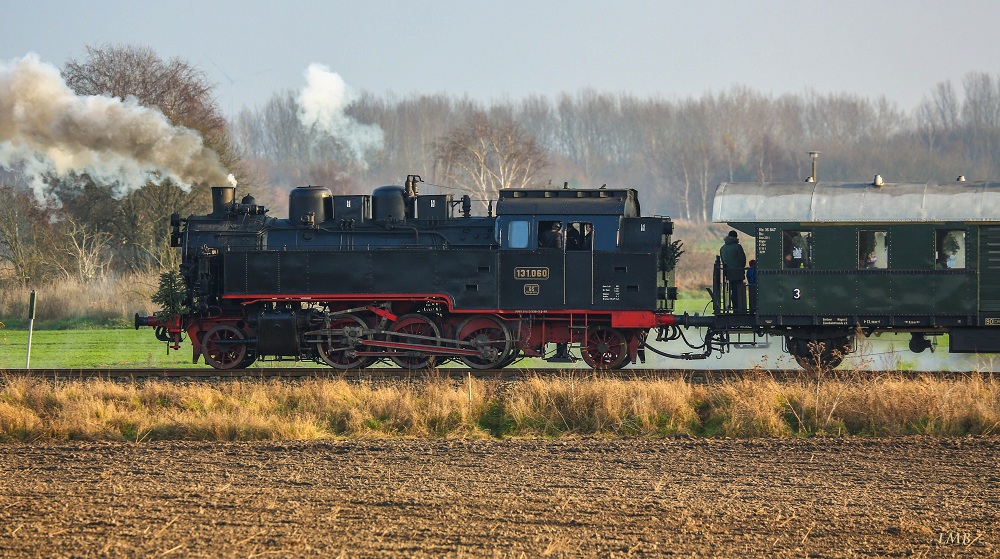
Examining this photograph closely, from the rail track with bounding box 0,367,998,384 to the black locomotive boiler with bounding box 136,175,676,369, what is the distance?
56cm

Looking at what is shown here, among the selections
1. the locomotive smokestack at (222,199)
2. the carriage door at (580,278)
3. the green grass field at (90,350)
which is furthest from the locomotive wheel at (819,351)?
the locomotive smokestack at (222,199)

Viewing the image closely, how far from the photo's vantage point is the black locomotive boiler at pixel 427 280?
58.4ft

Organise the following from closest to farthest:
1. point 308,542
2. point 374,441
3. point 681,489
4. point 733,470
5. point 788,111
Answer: point 308,542 < point 681,489 < point 733,470 < point 374,441 < point 788,111

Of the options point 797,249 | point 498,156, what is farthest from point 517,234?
point 498,156

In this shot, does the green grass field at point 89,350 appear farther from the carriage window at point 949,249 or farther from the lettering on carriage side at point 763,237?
the carriage window at point 949,249

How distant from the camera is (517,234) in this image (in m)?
17.9

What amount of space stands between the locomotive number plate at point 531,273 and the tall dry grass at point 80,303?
1569 centimetres

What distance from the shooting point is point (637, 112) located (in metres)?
112

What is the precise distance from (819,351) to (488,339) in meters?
5.67

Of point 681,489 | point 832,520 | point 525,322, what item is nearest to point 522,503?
point 681,489

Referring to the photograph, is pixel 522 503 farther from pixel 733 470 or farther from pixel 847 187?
pixel 847 187

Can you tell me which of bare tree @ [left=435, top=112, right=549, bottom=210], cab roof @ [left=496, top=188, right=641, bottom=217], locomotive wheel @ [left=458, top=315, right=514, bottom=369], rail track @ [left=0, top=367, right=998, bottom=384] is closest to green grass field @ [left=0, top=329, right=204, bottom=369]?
rail track @ [left=0, top=367, right=998, bottom=384]

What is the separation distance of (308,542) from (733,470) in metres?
5.00

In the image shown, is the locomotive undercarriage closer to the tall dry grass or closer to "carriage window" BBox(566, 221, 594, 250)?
"carriage window" BBox(566, 221, 594, 250)
